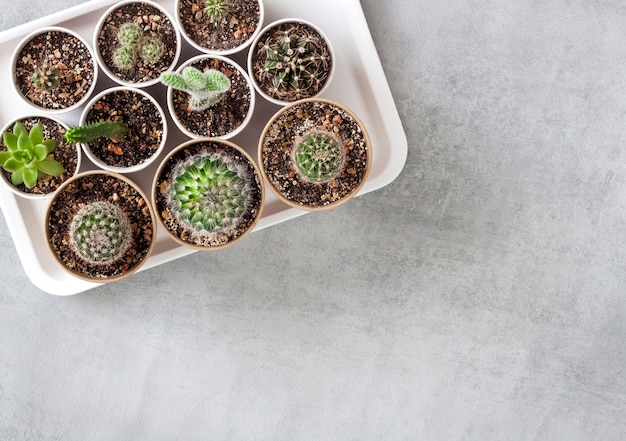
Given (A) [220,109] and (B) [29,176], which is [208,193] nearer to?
(A) [220,109]

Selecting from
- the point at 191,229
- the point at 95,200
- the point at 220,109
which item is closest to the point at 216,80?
the point at 220,109

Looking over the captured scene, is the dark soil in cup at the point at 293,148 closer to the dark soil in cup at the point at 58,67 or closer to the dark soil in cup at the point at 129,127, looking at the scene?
the dark soil in cup at the point at 129,127

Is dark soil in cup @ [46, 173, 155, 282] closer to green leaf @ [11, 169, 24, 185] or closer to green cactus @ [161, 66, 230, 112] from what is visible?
green leaf @ [11, 169, 24, 185]

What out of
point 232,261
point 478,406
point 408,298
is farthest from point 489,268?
point 232,261

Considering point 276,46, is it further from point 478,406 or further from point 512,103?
point 478,406

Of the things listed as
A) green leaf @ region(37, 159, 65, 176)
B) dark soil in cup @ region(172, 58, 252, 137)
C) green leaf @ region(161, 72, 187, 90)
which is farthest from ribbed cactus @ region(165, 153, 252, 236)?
green leaf @ region(37, 159, 65, 176)
